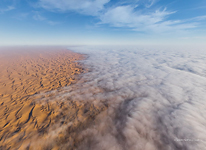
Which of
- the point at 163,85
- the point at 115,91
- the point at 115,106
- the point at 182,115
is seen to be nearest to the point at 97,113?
the point at 115,106

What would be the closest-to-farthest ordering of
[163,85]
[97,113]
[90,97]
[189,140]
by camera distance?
[189,140] → [97,113] → [90,97] → [163,85]

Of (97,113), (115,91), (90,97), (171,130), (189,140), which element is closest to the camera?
(189,140)

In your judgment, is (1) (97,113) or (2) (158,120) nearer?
(2) (158,120)

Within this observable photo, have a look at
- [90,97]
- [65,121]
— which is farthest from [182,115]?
[65,121]

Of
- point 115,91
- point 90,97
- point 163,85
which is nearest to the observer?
point 90,97

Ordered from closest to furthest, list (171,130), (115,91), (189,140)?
1. (189,140)
2. (171,130)
3. (115,91)

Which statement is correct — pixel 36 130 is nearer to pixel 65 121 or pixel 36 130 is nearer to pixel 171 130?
pixel 65 121

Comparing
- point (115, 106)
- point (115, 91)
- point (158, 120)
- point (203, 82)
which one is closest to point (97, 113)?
point (115, 106)

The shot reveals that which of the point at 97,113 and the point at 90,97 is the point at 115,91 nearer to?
the point at 90,97

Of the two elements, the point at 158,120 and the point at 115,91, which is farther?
the point at 115,91
